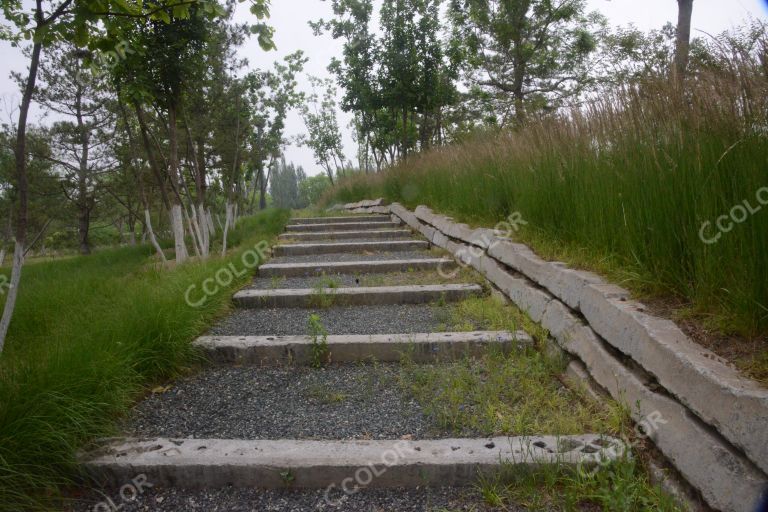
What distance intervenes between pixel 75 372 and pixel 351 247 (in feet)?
12.7

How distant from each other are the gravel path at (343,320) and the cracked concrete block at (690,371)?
3.75 feet

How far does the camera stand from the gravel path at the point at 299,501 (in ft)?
4.65

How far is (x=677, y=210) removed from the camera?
1.82 m

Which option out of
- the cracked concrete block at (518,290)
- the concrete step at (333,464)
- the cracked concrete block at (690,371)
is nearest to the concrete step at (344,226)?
the cracked concrete block at (518,290)

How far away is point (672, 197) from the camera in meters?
1.84

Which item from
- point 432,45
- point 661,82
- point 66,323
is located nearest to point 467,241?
point 661,82

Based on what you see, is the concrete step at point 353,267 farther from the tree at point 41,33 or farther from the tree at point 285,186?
the tree at point 285,186

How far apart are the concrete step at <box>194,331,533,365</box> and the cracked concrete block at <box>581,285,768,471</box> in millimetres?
639

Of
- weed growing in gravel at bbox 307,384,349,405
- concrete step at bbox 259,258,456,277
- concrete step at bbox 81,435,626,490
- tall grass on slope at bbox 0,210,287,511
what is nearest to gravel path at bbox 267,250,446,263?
concrete step at bbox 259,258,456,277

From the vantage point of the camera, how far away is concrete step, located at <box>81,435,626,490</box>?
4.93 feet

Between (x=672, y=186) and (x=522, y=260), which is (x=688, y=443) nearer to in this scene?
(x=672, y=186)

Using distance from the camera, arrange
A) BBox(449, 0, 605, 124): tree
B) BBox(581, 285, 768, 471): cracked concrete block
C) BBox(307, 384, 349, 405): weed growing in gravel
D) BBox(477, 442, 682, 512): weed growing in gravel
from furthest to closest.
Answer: BBox(449, 0, 605, 124): tree, BBox(307, 384, 349, 405): weed growing in gravel, BBox(477, 442, 682, 512): weed growing in gravel, BBox(581, 285, 768, 471): cracked concrete block

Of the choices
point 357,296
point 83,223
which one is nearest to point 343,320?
point 357,296

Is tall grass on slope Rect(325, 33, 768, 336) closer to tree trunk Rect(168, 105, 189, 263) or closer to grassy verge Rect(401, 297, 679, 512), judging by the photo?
grassy verge Rect(401, 297, 679, 512)
